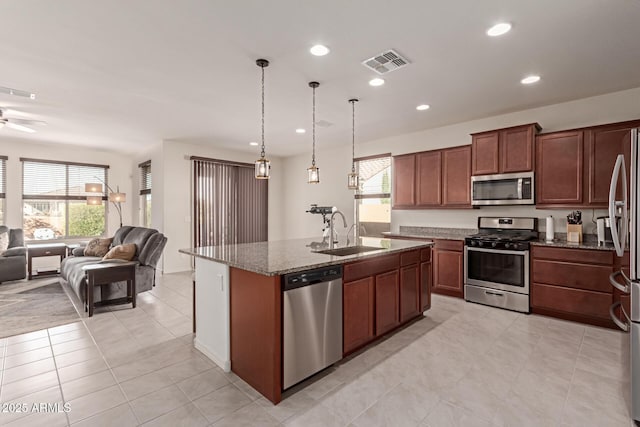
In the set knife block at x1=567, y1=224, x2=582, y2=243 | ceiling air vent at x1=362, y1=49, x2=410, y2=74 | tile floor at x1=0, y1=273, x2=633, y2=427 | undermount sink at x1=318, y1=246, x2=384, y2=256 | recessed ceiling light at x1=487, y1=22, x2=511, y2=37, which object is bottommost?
tile floor at x1=0, y1=273, x2=633, y2=427

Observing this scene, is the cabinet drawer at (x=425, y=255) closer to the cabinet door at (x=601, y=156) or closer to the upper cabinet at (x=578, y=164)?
the upper cabinet at (x=578, y=164)

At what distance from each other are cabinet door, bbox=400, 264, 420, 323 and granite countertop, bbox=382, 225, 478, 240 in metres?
1.35

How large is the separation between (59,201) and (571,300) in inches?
375

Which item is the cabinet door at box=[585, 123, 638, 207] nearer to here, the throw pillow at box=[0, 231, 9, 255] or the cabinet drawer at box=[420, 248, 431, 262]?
the cabinet drawer at box=[420, 248, 431, 262]

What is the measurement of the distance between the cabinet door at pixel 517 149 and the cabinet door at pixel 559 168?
107 millimetres

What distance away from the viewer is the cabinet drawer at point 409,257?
3269 millimetres

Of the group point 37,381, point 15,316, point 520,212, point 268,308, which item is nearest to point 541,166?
point 520,212

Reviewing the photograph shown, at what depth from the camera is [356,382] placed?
2.32 metres

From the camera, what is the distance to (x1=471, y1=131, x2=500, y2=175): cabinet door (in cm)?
423

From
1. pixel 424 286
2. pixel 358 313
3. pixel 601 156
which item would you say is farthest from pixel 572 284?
pixel 358 313

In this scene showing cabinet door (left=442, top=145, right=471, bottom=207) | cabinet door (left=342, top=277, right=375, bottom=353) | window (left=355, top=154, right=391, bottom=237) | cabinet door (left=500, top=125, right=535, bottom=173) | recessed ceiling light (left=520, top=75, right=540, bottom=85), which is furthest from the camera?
window (left=355, top=154, right=391, bottom=237)

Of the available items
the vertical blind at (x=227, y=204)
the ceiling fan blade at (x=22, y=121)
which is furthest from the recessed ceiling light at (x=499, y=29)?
the ceiling fan blade at (x=22, y=121)

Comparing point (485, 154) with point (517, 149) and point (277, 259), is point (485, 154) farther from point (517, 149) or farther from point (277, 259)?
point (277, 259)

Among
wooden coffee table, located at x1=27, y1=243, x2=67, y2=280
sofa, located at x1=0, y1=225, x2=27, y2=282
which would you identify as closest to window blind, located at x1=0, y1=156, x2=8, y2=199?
sofa, located at x1=0, y1=225, x2=27, y2=282
